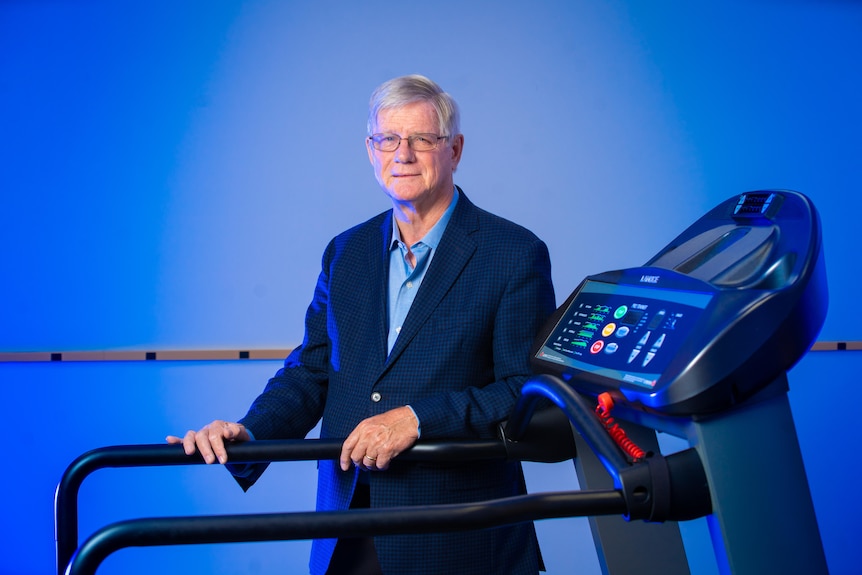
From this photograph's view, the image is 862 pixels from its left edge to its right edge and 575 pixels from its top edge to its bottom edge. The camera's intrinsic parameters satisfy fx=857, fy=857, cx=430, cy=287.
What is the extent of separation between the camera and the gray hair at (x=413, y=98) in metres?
1.65

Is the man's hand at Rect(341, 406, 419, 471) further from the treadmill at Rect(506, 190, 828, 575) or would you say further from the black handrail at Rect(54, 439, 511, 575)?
the treadmill at Rect(506, 190, 828, 575)

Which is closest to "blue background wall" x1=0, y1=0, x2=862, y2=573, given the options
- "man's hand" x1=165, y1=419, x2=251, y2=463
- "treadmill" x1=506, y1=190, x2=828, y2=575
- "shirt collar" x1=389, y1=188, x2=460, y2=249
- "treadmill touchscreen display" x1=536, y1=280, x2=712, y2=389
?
"shirt collar" x1=389, y1=188, x2=460, y2=249

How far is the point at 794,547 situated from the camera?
3.09 ft

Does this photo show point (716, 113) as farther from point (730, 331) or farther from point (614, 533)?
point (730, 331)

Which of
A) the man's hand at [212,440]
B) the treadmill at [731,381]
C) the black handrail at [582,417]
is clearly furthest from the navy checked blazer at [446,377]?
the treadmill at [731,381]

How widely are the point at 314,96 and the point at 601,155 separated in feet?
3.59

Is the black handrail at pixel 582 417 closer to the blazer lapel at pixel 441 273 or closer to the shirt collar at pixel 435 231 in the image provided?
the blazer lapel at pixel 441 273

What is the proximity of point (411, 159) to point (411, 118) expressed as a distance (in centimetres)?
8

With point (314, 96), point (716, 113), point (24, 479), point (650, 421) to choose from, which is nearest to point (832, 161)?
point (716, 113)

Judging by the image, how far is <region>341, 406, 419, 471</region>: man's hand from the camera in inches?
56.5

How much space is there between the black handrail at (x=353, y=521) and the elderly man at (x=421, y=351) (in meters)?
0.49

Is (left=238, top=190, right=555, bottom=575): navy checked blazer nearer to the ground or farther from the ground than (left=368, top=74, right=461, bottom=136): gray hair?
nearer to the ground

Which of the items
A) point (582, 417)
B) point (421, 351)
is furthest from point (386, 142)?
point (582, 417)

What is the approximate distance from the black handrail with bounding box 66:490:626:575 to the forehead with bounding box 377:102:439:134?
88 cm
